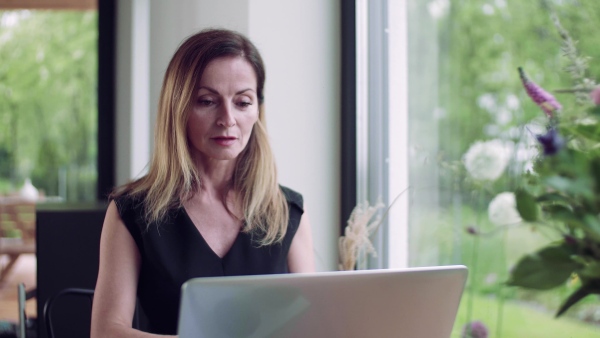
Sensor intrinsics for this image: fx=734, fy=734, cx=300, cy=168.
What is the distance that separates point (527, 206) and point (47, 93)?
8.30m

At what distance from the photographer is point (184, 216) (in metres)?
1.82

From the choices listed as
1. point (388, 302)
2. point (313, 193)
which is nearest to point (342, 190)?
point (313, 193)

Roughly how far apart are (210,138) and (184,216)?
0.21m

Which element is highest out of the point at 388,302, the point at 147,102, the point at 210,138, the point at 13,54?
the point at 13,54

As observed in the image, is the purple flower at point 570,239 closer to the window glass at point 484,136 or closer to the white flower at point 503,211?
the window glass at point 484,136

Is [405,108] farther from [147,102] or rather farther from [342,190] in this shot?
[147,102]

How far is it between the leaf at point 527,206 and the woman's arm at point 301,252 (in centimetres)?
129

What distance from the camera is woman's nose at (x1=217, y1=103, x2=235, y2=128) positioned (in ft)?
5.77

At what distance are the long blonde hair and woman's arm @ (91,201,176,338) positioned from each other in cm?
8

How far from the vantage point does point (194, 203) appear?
1890mm

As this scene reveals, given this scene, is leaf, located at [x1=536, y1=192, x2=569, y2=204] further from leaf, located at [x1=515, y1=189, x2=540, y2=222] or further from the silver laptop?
the silver laptop

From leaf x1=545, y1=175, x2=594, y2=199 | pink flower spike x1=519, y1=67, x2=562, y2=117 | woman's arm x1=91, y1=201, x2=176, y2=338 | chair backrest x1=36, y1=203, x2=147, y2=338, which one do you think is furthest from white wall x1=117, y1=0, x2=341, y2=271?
leaf x1=545, y1=175, x2=594, y2=199

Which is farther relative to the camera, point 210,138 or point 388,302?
point 210,138

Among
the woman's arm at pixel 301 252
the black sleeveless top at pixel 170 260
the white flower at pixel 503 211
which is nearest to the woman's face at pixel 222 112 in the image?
the black sleeveless top at pixel 170 260
